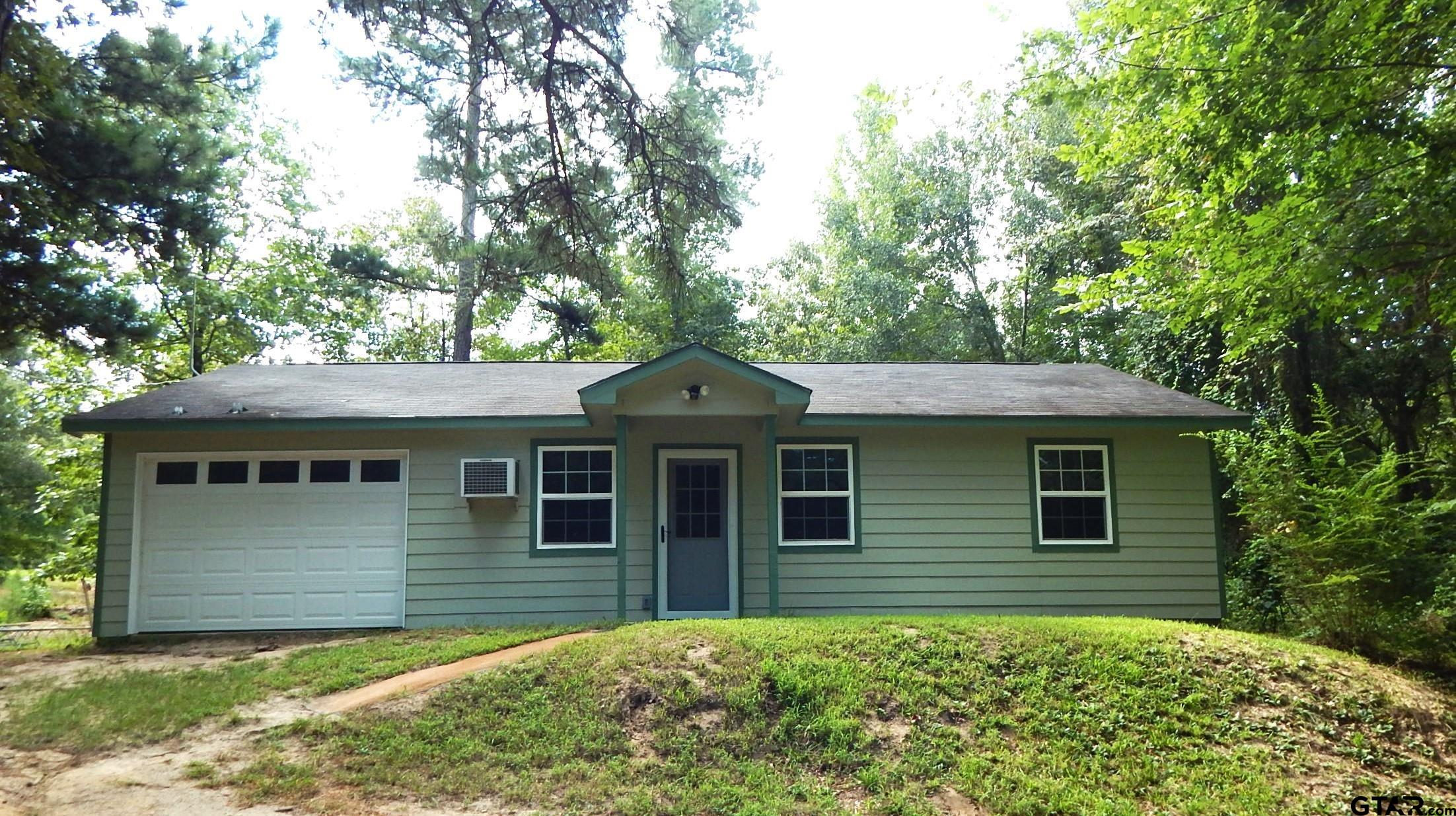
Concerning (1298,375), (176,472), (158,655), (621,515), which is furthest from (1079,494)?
(176,472)

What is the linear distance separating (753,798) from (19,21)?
934 cm

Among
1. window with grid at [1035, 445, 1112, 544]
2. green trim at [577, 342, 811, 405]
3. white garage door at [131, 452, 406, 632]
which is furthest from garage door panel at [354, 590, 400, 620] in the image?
window with grid at [1035, 445, 1112, 544]

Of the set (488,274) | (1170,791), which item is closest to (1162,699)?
(1170,791)

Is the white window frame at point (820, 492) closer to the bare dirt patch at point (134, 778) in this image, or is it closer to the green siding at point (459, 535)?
the green siding at point (459, 535)

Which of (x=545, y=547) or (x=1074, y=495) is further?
(x=1074, y=495)

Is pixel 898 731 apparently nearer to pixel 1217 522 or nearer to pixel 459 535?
pixel 459 535

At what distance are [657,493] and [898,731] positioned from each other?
15.8 feet

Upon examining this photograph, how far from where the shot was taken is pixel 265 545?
394 inches

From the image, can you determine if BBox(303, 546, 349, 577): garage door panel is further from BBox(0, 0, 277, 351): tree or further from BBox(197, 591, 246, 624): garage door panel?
BBox(0, 0, 277, 351): tree

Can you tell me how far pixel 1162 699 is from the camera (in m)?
6.47

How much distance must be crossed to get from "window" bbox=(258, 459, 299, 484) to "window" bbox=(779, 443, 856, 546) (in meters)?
5.33

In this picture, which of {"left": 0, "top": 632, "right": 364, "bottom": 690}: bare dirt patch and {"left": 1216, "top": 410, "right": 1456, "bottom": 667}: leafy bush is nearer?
{"left": 1216, "top": 410, "right": 1456, "bottom": 667}: leafy bush

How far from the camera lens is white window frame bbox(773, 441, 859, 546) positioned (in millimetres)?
10250

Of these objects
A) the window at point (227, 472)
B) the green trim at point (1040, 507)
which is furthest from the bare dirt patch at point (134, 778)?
the green trim at point (1040, 507)
